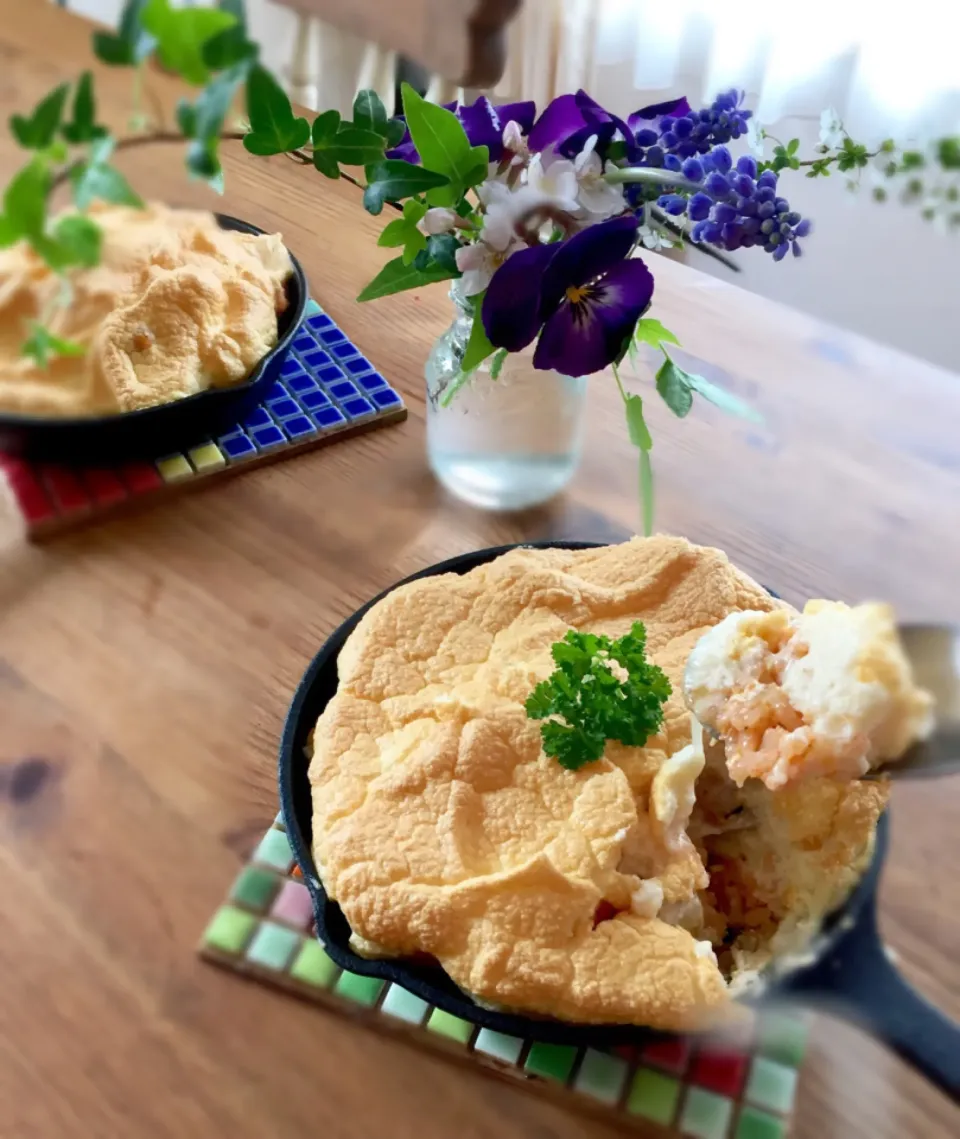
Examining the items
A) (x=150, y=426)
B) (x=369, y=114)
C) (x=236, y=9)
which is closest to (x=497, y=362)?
(x=369, y=114)

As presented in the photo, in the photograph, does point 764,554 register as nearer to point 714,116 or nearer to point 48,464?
point 714,116

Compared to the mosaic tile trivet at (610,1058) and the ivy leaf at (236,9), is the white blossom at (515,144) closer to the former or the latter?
the ivy leaf at (236,9)

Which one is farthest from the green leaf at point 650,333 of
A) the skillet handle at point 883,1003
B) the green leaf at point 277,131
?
the skillet handle at point 883,1003

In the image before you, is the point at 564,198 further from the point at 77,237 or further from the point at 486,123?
the point at 77,237

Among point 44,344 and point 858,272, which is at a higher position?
point 44,344

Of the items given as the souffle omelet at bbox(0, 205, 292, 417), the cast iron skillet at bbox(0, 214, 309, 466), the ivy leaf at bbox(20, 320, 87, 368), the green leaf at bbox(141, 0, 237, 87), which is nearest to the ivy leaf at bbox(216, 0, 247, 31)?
the green leaf at bbox(141, 0, 237, 87)
